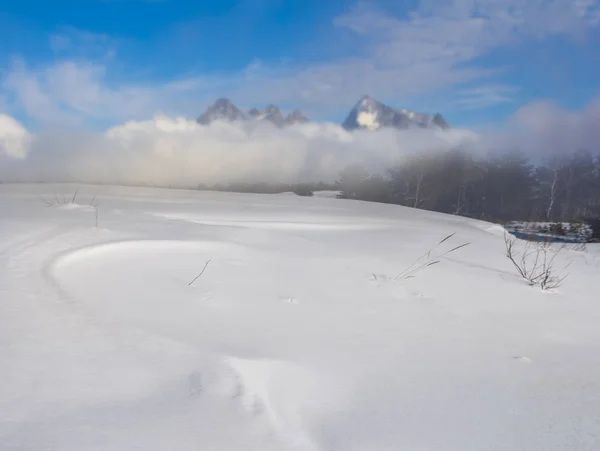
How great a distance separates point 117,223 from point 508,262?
392cm

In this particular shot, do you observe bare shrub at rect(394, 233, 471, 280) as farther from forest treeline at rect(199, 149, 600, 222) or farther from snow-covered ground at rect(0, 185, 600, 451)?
forest treeline at rect(199, 149, 600, 222)

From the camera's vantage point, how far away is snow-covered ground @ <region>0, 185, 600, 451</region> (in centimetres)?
127

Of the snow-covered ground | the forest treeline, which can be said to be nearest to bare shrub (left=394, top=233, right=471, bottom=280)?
the snow-covered ground

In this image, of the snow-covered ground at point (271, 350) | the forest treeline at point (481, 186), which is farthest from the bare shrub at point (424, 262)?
the forest treeline at point (481, 186)

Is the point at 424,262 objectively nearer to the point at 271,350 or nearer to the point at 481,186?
the point at 271,350

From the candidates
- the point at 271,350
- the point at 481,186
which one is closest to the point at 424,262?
the point at 271,350

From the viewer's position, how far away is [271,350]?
6.10ft

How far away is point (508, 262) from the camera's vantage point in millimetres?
4301

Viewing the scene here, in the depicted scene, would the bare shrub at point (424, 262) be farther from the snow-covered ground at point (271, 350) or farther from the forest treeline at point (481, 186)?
the forest treeline at point (481, 186)

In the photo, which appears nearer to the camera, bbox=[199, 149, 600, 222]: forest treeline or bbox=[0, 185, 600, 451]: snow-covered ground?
bbox=[0, 185, 600, 451]: snow-covered ground

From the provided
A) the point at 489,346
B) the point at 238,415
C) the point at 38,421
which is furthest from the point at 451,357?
the point at 38,421

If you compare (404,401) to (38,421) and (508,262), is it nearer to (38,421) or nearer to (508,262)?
(38,421)

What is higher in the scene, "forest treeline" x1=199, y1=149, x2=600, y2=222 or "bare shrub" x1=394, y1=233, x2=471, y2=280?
"forest treeline" x1=199, y1=149, x2=600, y2=222

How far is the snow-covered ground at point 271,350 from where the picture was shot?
50.1 inches
